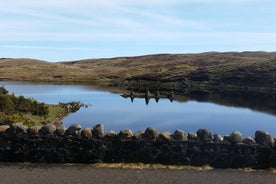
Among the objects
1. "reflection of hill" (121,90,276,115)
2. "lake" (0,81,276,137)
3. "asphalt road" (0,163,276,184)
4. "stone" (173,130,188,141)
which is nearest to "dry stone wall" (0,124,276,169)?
"stone" (173,130,188,141)

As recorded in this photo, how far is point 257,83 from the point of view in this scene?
427ft

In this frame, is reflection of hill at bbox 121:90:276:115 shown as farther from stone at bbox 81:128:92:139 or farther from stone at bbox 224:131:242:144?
stone at bbox 81:128:92:139

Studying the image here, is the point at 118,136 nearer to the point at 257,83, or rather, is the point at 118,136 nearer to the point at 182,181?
the point at 182,181

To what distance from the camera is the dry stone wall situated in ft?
50.2

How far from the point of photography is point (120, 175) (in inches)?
564

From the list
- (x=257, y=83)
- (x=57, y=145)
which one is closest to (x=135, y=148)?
(x=57, y=145)

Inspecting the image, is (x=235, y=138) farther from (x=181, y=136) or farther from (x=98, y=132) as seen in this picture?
(x=98, y=132)

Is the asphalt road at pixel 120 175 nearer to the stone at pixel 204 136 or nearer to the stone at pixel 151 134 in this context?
the stone at pixel 204 136

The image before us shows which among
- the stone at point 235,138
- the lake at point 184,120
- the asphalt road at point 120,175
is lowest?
the lake at point 184,120

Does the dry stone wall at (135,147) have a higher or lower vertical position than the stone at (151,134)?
lower

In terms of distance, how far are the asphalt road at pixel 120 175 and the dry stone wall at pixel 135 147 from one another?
72 cm

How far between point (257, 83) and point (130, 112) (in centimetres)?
8209

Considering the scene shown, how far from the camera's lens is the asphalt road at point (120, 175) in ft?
44.7

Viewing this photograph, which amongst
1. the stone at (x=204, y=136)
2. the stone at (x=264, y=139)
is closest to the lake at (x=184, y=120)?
the stone at (x=264, y=139)
